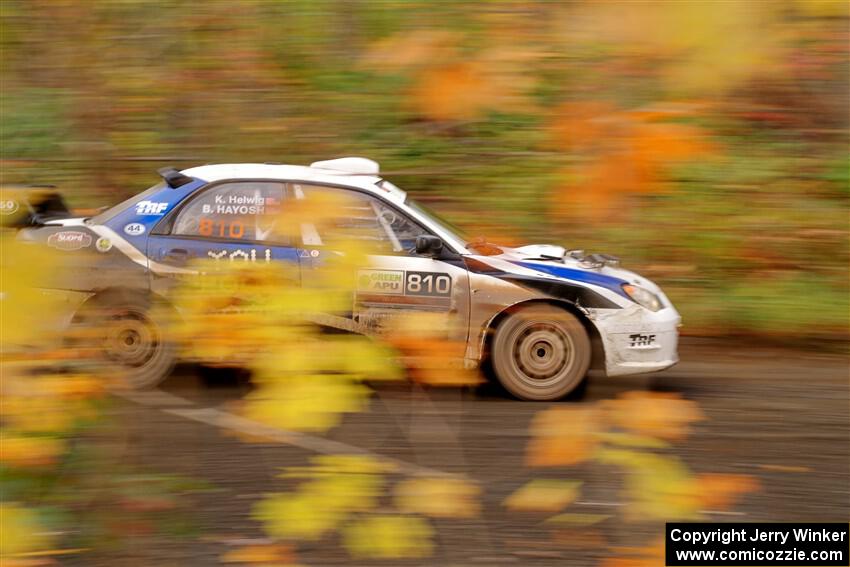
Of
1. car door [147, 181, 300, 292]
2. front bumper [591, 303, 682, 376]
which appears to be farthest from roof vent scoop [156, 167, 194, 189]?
front bumper [591, 303, 682, 376]

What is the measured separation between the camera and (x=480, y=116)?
2355 mm

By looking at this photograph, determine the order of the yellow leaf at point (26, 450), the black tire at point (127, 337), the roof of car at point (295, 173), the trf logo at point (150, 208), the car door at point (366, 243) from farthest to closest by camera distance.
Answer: the trf logo at point (150, 208) → the roof of car at point (295, 173) → the black tire at point (127, 337) → the car door at point (366, 243) → the yellow leaf at point (26, 450)

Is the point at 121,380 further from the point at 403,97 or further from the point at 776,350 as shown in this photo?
the point at 776,350

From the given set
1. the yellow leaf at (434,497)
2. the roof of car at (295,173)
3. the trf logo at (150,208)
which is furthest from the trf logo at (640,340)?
the yellow leaf at (434,497)

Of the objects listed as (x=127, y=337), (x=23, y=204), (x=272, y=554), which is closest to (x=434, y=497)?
(x=272, y=554)

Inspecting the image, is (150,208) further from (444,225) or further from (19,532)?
(19,532)

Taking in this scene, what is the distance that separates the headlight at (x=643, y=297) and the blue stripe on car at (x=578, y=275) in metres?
0.05

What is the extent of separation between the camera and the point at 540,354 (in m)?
6.48

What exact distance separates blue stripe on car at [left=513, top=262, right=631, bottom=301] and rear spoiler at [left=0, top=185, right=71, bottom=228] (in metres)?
3.78

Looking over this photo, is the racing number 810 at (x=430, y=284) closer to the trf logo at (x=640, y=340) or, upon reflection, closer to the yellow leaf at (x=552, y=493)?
the trf logo at (x=640, y=340)

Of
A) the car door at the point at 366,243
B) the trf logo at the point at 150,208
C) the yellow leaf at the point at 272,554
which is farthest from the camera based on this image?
the trf logo at the point at 150,208

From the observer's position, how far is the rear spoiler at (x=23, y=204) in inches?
82.0

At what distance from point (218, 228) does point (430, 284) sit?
4.59 ft

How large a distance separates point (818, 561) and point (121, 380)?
194cm
